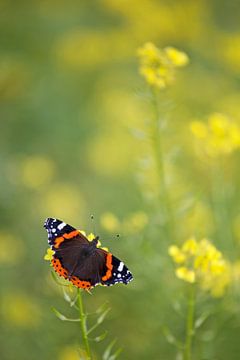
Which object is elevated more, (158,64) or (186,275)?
(158,64)

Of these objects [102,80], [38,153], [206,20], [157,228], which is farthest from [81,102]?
[157,228]

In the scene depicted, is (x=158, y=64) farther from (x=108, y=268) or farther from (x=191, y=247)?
(x=108, y=268)

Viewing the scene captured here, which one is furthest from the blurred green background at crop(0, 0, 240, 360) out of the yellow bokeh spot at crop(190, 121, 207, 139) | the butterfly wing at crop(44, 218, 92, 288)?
the butterfly wing at crop(44, 218, 92, 288)

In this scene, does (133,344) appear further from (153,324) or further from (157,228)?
(157,228)

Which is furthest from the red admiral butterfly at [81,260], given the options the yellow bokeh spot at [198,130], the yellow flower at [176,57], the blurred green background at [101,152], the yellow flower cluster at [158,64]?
the yellow bokeh spot at [198,130]

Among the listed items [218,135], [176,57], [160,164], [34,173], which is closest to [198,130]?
[218,135]
